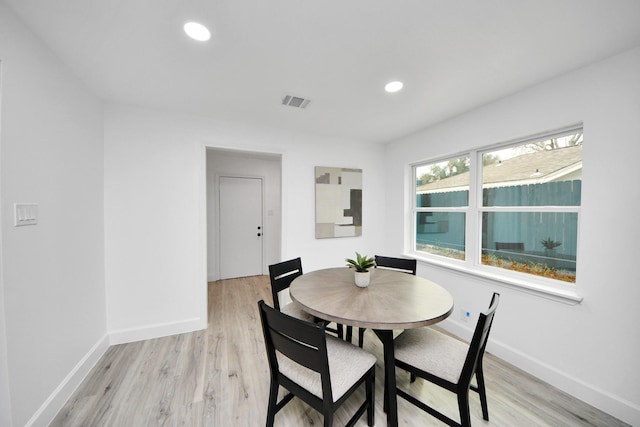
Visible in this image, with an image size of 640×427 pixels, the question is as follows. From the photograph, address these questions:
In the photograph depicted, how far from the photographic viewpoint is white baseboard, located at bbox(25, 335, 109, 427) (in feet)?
4.61

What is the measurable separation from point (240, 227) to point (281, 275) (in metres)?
2.63

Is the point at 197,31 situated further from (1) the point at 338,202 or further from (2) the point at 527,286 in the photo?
(2) the point at 527,286

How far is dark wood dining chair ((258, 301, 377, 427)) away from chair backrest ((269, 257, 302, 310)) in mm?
639

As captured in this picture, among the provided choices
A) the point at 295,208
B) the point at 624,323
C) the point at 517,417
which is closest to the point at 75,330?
the point at 295,208

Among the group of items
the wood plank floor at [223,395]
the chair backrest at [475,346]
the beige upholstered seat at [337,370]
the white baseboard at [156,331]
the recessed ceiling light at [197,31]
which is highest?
the recessed ceiling light at [197,31]

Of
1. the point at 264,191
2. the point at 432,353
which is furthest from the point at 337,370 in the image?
the point at 264,191

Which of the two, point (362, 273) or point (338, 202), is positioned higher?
point (338, 202)

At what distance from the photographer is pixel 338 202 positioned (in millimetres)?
3371

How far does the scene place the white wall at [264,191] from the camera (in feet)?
14.0

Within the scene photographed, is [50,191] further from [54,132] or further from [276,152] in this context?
[276,152]

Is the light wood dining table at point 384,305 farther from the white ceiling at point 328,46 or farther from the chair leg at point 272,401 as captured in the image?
the white ceiling at point 328,46

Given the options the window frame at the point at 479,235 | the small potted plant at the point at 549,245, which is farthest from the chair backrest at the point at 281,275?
the small potted plant at the point at 549,245

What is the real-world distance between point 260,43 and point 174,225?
6.57 feet

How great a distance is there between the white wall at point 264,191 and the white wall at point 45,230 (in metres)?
2.14
